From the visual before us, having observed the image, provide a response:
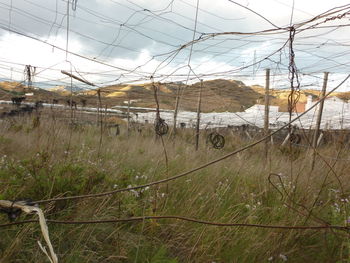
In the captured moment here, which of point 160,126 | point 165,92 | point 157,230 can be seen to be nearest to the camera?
point 157,230

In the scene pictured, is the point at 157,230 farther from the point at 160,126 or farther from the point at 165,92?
the point at 165,92

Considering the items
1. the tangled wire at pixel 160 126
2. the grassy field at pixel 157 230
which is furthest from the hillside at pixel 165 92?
the grassy field at pixel 157 230

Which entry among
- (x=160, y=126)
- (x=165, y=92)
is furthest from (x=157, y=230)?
(x=165, y=92)

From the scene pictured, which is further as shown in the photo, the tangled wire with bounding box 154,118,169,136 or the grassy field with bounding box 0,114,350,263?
the tangled wire with bounding box 154,118,169,136

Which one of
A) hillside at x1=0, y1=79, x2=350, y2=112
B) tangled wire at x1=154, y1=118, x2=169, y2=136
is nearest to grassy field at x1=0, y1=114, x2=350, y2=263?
tangled wire at x1=154, y1=118, x2=169, y2=136

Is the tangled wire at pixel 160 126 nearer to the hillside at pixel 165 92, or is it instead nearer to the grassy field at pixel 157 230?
the hillside at pixel 165 92

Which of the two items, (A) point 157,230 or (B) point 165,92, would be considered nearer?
(A) point 157,230

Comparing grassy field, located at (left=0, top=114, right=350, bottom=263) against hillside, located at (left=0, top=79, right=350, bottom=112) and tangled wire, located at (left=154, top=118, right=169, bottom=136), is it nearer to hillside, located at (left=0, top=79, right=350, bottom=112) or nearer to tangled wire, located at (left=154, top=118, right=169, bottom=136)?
tangled wire, located at (left=154, top=118, right=169, bottom=136)

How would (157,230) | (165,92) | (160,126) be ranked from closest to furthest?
(157,230) < (160,126) < (165,92)

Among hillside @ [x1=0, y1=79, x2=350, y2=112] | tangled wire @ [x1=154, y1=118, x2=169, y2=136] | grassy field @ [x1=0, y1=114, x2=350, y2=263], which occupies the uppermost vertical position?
hillside @ [x1=0, y1=79, x2=350, y2=112]

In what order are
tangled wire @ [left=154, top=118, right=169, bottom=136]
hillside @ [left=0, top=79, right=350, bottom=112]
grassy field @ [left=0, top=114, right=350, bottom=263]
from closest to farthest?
grassy field @ [left=0, top=114, right=350, bottom=263]
tangled wire @ [left=154, top=118, right=169, bottom=136]
hillside @ [left=0, top=79, right=350, bottom=112]

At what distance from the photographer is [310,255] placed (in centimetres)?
159

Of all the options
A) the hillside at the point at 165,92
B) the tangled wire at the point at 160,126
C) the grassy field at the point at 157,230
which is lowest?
the grassy field at the point at 157,230

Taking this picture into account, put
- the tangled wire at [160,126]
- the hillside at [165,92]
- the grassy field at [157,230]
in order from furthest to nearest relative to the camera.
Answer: the hillside at [165,92] → the tangled wire at [160,126] → the grassy field at [157,230]
